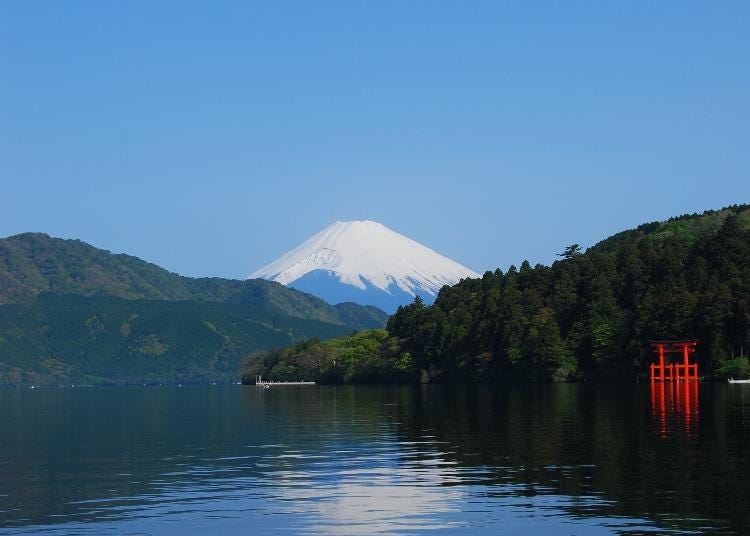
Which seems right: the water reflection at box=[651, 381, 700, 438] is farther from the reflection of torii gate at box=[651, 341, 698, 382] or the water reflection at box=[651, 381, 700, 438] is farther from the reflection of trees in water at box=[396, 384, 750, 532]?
the reflection of torii gate at box=[651, 341, 698, 382]

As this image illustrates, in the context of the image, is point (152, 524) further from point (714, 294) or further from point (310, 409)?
point (714, 294)

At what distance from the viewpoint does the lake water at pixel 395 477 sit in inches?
1387

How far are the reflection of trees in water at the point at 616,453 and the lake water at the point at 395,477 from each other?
0.29 feet

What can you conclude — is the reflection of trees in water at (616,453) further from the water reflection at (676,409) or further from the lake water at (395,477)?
the water reflection at (676,409)

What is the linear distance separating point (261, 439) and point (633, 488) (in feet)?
108


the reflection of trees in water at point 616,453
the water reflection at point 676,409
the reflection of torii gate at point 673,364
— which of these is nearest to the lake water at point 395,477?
the reflection of trees in water at point 616,453

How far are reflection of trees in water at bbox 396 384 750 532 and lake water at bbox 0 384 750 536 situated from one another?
9 cm

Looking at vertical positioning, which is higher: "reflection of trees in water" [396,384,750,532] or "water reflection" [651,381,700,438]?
"water reflection" [651,381,700,438]

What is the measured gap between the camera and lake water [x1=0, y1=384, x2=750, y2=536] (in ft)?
116

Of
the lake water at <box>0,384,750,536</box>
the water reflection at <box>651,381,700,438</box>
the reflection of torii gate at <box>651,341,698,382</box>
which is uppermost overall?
the reflection of torii gate at <box>651,341,698,382</box>

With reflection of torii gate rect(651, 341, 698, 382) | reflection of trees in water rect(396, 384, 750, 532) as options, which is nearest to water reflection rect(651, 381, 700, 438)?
reflection of trees in water rect(396, 384, 750, 532)

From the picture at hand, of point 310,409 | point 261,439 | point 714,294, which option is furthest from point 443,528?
point 714,294

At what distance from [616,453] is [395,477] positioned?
452 inches

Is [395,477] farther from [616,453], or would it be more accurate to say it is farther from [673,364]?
[673,364]
